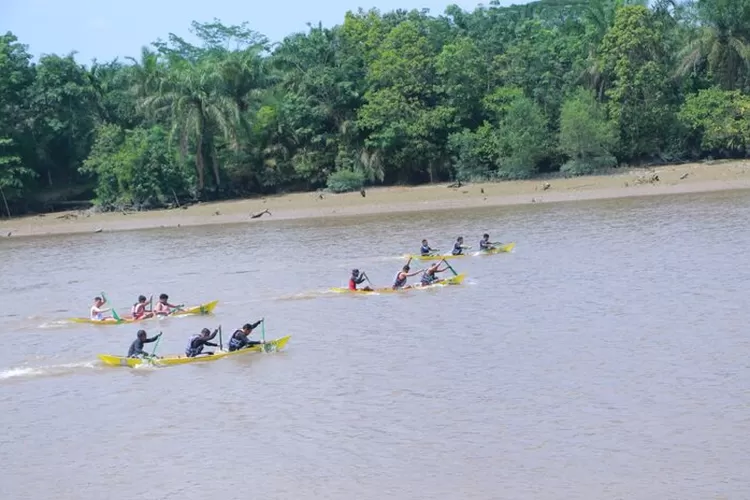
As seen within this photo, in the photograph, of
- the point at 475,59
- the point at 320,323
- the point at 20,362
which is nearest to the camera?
the point at 20,362

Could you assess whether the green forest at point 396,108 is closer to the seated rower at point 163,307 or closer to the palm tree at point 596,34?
the palm tree at point 596,34

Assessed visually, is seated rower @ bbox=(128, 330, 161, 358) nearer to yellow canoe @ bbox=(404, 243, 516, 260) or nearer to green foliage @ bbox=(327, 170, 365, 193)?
yellow canoe @ bbox=(404, 243, 516, 260)

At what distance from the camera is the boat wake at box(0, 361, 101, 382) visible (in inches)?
964

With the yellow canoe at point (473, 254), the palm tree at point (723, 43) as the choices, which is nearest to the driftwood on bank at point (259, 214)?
the yellow canoe at point (473, 254)

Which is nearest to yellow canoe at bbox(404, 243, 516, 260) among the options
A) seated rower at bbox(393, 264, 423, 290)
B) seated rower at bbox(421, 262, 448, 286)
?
seated rower at bbox(421, 262, 448, 286)

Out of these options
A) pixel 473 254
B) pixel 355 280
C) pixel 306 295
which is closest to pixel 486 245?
pixel 473 254

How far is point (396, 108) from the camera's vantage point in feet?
185

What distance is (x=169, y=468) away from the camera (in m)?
17.2

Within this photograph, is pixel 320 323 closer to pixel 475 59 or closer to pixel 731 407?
pixel 731 407

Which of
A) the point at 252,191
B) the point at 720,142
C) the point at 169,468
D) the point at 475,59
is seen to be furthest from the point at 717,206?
the point at 169,468

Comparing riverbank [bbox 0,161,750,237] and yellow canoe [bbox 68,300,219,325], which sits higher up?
riverbank [bbox 0,161,750,237]

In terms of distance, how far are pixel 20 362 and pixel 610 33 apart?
123 ft

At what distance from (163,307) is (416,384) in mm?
11684

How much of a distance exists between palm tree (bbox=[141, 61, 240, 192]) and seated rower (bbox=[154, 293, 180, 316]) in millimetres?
26242
